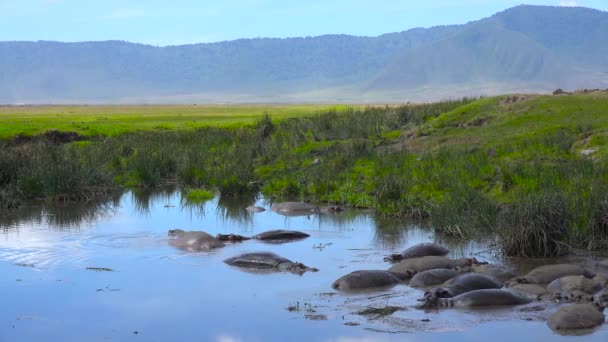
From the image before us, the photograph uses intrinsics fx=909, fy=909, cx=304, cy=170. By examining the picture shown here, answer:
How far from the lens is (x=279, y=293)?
11.8 m

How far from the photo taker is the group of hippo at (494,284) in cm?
1009

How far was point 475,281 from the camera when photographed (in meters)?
11.3

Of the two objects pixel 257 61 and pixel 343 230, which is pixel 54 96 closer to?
pixel 257 61

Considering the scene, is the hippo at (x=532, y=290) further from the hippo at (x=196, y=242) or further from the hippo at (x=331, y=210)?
the hippo at (x=331, y=210)

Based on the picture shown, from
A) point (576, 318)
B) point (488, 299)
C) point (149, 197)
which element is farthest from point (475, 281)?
point (149, 197)

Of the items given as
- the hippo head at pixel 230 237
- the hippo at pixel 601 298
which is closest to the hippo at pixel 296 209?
the hippo head at pixel 230 237

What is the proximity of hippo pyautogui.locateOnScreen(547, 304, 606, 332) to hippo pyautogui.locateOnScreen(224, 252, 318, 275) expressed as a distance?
4013 mm

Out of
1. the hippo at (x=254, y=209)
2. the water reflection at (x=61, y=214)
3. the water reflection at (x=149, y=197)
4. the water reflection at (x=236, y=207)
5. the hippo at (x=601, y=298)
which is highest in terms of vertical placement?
the hippo at (x=601, y=298)

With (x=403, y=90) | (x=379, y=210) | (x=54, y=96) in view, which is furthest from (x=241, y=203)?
(x=54, y=96)

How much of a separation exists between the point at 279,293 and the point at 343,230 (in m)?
5.31

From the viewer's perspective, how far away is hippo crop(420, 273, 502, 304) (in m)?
10.9

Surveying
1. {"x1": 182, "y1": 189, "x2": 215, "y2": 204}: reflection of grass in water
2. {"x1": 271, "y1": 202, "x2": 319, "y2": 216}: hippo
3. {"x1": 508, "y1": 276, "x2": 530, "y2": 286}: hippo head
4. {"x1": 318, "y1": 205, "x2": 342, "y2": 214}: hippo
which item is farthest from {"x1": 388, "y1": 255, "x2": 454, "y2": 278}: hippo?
{"x1": 182, "y1": 189, "x2": 215, "y2": 204}: reflection of grass in water

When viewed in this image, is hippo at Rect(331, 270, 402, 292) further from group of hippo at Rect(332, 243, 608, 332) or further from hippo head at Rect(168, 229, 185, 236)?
hippo head at Rect(168, 229, 185, 236)

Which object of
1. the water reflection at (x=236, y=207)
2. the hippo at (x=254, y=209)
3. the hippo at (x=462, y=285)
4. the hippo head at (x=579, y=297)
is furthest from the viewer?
the hippo at (x=254, y=209)
